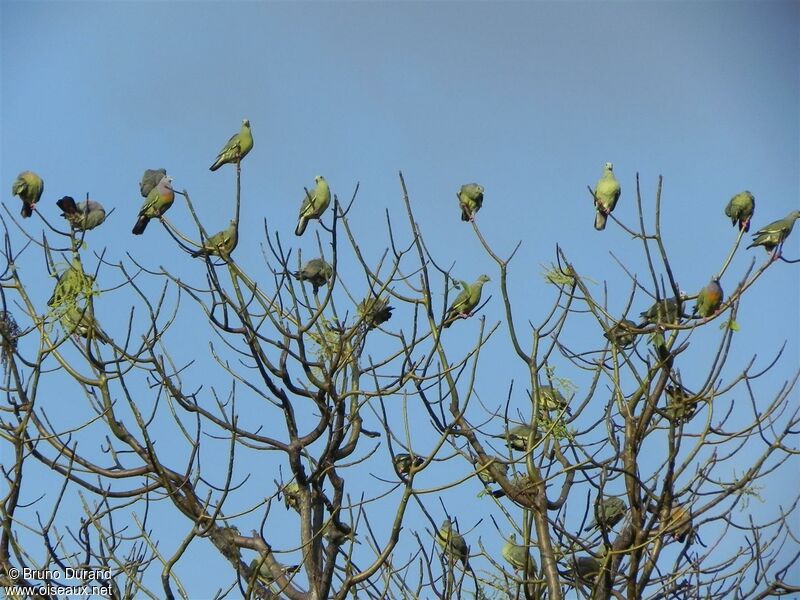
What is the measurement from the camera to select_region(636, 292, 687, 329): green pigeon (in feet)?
19.2

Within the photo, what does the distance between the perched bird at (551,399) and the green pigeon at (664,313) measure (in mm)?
582

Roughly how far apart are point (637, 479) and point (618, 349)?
2.61 feet

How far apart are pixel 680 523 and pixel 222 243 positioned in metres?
2.95

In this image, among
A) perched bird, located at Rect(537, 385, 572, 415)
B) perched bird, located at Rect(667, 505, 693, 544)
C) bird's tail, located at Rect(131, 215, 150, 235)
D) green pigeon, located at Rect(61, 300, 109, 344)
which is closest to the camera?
perched bird, located at Rect(667, 505, 693, 544)

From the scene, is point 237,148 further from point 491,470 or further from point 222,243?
point 491,470

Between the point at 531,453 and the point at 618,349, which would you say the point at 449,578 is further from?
the point at 618,349

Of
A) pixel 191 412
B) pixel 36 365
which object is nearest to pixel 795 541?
pixel 191 412

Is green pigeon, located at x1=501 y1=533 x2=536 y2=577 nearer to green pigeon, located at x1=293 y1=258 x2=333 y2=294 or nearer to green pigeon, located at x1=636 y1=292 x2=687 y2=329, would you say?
green pigeon, located at x1=636 y1=292 x2=687 y2=329

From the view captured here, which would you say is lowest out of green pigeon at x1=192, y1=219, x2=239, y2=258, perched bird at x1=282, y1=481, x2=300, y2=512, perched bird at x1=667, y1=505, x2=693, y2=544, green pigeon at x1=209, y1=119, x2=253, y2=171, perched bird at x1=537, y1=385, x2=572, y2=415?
perched bird at x1=667, y1=505, x2=693, y2=544

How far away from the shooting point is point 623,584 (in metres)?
6.02

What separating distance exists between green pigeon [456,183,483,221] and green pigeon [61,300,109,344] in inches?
88.8

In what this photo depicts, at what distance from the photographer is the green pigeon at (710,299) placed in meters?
6.17

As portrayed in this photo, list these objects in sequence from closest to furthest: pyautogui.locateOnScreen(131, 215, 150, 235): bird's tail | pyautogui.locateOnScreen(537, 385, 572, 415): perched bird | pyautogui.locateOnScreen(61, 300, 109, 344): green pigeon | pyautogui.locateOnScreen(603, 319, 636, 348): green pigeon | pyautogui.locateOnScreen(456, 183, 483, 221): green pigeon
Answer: pyautogui.locateOnScreen(61, 300, 109, 344): green pigeon < pyautogui.locateOnScreen(603, 319, 636, 348): green pigeon < pyautogui.locateOnScreen(537, 385, 572, 415): perched bird < pyautogui.locateOnScreen(456, 183, 483, 221): green pigeon < pyautogui.locateOnScreen(131, 215, 150, 235): bird's tail

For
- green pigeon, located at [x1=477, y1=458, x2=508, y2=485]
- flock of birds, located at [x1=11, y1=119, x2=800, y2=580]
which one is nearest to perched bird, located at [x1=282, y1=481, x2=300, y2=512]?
flock of birds, located at [x1=11, y1=119, x2=800, y2=580]
